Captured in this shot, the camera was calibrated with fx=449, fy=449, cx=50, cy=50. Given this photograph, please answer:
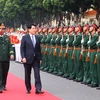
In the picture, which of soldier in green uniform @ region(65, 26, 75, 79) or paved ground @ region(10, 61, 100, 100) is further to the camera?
soldier in green uniform @ region(65, 26, 75, 79)

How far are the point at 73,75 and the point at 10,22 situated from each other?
6137cm

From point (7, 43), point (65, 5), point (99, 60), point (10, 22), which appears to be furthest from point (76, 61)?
point (10, 22)

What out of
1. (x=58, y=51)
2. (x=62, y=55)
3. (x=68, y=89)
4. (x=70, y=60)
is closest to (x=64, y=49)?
(x=62, y=55)

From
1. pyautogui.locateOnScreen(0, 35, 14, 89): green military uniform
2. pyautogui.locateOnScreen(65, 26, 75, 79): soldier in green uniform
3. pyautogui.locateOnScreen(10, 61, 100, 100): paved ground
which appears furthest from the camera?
pyautogui.locateOnScreen(65, 26, 75, 79): soldier in green uniform

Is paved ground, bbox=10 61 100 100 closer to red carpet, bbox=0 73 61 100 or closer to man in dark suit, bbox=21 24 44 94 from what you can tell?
red carpet, bbox=0 73 61 100

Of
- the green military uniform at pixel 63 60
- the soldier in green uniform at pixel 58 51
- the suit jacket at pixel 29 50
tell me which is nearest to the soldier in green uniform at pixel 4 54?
the suit jacket at pixel 29 50

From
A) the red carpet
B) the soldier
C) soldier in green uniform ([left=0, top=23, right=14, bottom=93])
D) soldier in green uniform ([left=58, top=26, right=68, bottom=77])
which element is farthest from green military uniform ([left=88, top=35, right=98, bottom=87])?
soldier in green uniform ([left=0, top=23, right=14, bottom=93])

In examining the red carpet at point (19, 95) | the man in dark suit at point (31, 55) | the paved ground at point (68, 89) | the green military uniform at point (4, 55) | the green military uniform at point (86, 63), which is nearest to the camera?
the red carpet at point (19, 95)

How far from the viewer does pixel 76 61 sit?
48.3 ft

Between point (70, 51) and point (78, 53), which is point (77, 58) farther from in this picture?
point (70, 51)

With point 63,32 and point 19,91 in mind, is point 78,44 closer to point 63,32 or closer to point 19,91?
point 63,32

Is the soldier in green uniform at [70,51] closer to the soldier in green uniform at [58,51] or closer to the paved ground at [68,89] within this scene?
the paved ground at [68,89]

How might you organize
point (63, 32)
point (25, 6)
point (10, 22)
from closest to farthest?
point (63, 32) < point (25, 6) < point (10, 22)

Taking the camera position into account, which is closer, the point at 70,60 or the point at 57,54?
the point at 70,60
